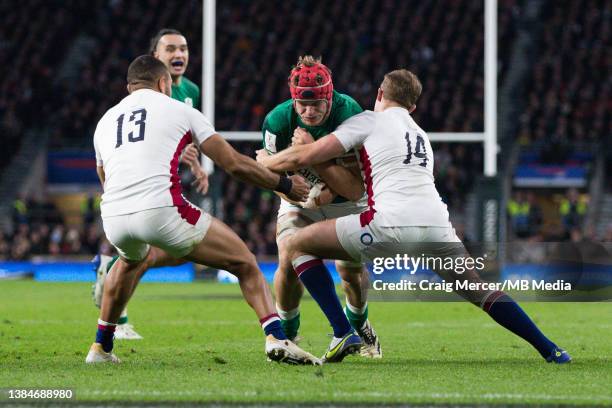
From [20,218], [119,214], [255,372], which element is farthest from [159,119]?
[20,218]

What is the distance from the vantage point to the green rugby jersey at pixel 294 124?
6.50 meters

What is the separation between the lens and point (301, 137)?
20.2 ft

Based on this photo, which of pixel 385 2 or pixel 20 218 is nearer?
pixel 20 218

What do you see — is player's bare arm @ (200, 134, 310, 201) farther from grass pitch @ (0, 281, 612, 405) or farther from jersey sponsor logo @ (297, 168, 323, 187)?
grass pitch @ (0, 281, 612, 405)

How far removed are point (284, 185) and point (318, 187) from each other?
2.11 feet

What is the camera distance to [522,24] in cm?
2584

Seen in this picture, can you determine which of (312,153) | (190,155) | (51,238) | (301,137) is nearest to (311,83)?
(301,137)

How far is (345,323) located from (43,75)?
19139 millimetres

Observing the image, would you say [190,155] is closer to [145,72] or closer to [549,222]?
[145,72]

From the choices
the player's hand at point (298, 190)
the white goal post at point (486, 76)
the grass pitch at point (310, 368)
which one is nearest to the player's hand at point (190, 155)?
the grass pitch at point (310, 368)

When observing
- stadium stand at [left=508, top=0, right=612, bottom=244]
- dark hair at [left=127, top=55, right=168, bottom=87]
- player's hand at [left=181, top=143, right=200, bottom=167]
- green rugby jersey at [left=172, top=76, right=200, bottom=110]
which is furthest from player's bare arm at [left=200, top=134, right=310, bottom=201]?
stadium stand at [left=508, top=0, right=612, bottom=244]

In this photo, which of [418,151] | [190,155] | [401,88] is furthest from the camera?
[190,155]

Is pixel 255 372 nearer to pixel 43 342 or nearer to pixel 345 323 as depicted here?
pixel 345 323

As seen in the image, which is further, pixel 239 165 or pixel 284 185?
pixel 284 185
